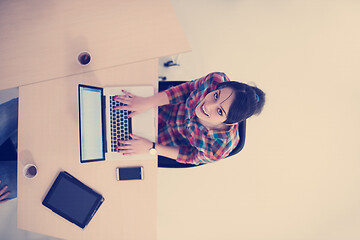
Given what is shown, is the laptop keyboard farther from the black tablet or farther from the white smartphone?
the black tablet

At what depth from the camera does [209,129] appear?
1151mm

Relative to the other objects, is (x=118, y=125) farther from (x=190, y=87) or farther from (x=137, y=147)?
(x=190, y=87)

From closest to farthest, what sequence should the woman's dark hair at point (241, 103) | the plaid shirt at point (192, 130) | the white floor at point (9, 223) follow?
1. the woman's dark hair at point (241, 103)
2. the plaid shirt at point (192, 130)
3. the white floor at point (9, 223)

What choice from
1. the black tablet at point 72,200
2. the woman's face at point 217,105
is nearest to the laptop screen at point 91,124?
the black tablet at point 72,200

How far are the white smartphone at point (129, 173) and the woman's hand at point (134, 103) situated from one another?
287mm

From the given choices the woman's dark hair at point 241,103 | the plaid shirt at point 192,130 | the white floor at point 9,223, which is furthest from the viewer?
the white floor at point 9,223

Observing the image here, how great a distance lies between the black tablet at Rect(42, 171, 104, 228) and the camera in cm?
113

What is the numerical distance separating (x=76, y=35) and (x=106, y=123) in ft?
1.65

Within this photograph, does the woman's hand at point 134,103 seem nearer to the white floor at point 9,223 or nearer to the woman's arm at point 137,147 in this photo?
the woman's arm at point 137,147

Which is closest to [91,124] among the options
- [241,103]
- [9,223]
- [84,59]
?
[84,59]

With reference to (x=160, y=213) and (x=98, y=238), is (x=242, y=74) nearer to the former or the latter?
(x=160, y=213)

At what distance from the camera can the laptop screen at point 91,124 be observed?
40.5 inches

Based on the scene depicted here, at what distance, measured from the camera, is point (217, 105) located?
1015 millimetres

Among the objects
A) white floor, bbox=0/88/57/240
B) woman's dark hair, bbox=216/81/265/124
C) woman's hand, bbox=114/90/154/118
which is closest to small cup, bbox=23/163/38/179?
woman's hand, bbox=114/90/154/118
